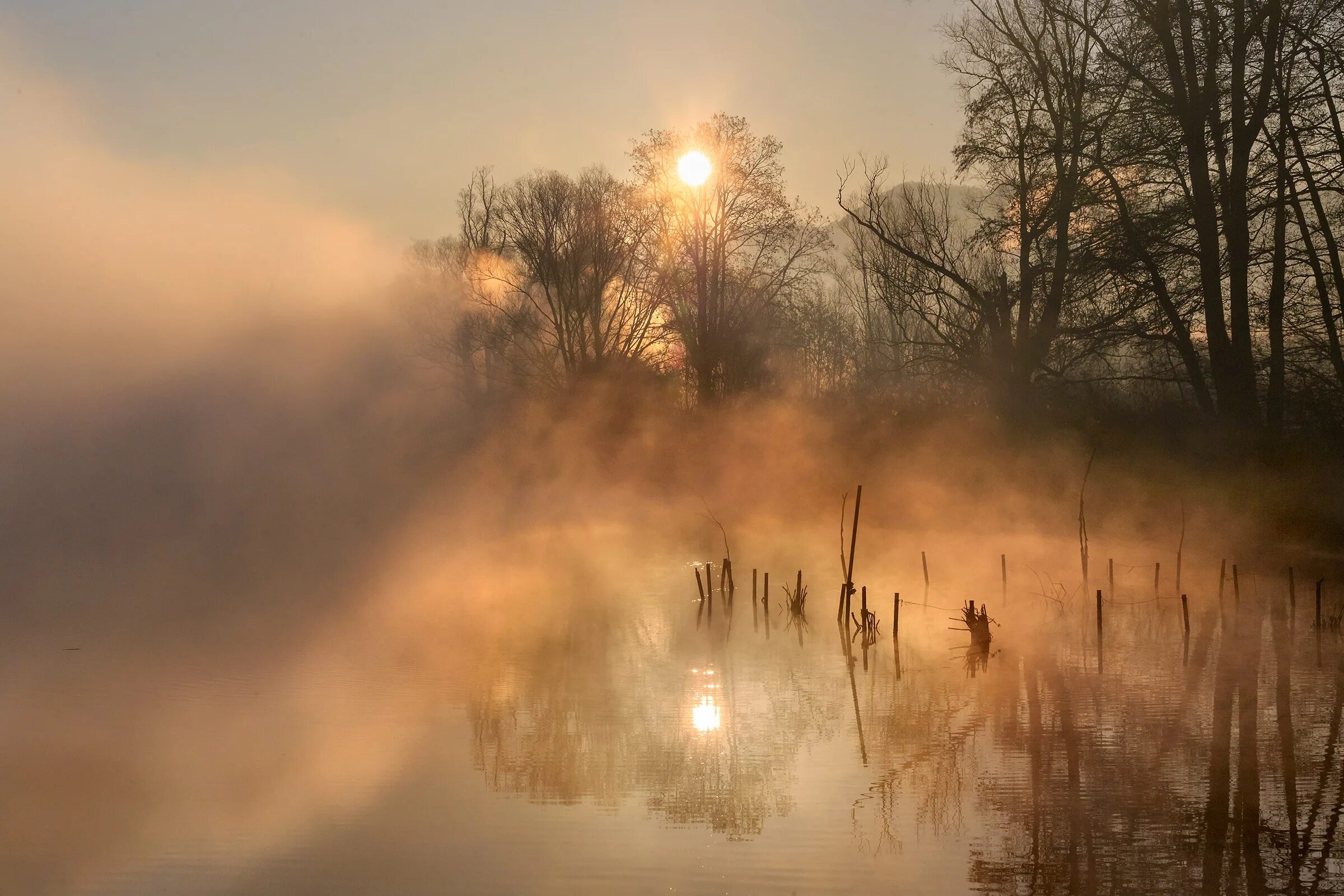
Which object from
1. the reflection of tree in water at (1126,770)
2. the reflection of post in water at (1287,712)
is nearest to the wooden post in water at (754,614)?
the reflection of tree in water at (1126,770)

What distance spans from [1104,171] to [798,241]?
1135 centimetres

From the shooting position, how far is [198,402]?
1425 inches

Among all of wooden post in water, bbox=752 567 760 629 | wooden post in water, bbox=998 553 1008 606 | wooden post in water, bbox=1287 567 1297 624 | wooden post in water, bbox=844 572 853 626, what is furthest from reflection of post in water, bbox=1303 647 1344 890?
wooden post in water, bbox=752 567 760 629

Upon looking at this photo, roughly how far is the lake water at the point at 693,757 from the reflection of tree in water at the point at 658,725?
0.10 feet

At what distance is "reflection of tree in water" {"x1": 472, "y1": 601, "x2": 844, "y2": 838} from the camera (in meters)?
5.76

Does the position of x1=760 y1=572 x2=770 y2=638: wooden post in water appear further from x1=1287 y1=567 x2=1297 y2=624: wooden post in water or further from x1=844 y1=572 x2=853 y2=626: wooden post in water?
x1=1287 y1=567 x2=1297 y2=624: wooden post in water

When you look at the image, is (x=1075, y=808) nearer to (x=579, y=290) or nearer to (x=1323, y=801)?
(x=1323, y=801)

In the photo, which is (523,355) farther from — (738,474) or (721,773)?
(721,773)

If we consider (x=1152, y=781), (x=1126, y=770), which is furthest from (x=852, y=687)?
(x=1152, y=781)

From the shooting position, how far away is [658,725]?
708cm

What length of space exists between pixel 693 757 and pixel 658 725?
712mm

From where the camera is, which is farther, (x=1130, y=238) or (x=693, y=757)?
(x=1130, y=238)

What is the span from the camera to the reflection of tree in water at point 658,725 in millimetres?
5758

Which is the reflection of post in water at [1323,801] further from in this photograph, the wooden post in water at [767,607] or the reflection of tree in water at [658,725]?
the wooden post in water at [767,607]
